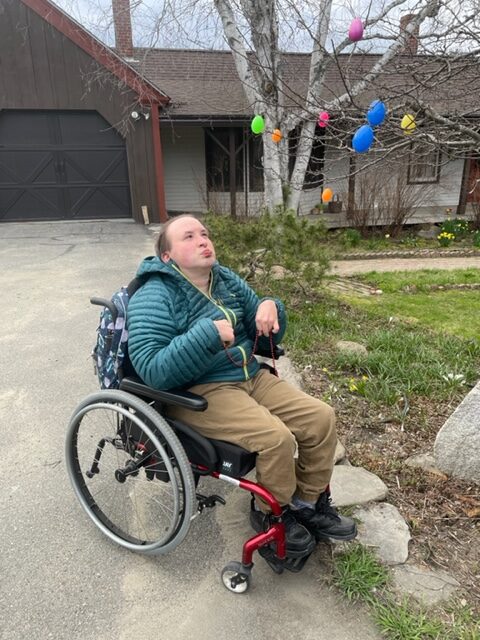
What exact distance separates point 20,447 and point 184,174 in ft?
40.1

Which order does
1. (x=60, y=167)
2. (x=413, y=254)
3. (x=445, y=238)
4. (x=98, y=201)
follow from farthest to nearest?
(x=98, y=201) < (x=60, y=167) < (x=445, y=238) < (x=413, y=254)

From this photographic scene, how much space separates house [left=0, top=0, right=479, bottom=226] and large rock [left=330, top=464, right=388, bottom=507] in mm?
7906

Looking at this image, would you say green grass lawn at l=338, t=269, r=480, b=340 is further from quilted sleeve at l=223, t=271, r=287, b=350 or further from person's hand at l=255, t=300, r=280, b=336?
person's hand at l=255, t=300, r=280, b=336

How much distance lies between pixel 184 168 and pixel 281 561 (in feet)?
43.6

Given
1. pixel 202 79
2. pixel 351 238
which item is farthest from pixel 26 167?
pixel 351 238

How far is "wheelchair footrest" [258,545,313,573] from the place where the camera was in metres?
1.76

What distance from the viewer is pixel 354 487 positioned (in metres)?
2.19

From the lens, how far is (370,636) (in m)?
1.56

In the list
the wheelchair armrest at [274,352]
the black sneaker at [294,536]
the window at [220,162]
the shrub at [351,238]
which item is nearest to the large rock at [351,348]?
the wheelchair armrest at [274,352]

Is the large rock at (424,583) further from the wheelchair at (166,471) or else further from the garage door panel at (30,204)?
the garage door panel at (30,204)

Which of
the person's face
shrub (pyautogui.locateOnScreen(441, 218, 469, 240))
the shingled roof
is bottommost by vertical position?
shrub (pyautogui.locateOnScreen(441, 218, 469, 240))

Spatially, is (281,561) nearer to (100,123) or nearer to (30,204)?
(100,123)

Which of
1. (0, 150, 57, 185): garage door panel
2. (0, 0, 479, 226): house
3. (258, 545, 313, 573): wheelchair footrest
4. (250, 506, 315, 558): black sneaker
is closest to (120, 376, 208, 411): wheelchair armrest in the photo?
(250, 506, 315, 558): black sneaker

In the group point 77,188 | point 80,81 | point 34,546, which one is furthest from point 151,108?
point 34,546
